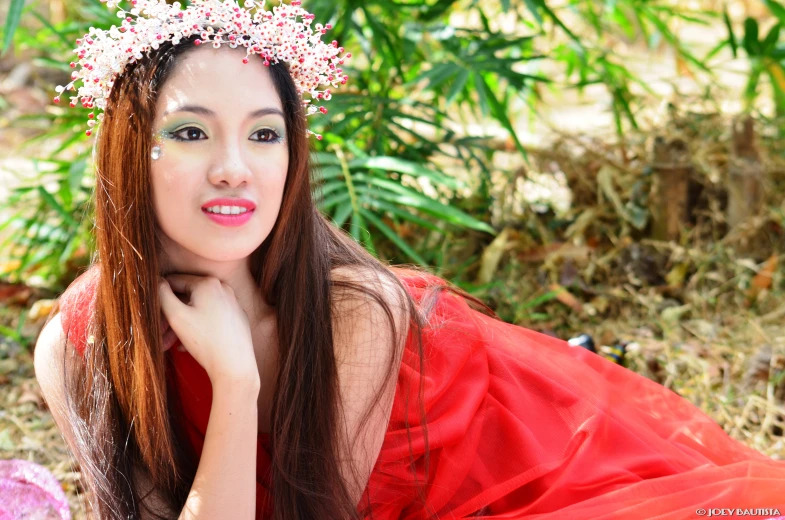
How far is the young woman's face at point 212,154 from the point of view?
1477mm

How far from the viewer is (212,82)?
1.48m

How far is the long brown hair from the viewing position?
5.01 ft

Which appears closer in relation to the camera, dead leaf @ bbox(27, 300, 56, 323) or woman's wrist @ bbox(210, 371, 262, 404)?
woman's wrist @ bbox(210, 371, 262, 404)

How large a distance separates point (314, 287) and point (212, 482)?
1.29 feet

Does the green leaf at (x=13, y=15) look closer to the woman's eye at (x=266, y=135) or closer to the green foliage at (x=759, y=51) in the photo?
the woman's eye at (x=266, y=135)

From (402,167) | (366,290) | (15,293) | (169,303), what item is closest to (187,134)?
(169,303)

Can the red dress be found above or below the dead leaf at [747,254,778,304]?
below

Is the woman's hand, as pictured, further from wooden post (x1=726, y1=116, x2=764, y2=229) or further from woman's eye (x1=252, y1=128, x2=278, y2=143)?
wooden post (x1=726, y1=116, x2=764, y2=229)

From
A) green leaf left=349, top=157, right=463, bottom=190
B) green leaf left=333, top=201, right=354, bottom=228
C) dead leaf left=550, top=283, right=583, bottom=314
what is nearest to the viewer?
green leaf left=333, top=201, right=354, bottom=228

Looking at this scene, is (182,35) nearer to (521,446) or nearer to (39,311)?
(521,446)

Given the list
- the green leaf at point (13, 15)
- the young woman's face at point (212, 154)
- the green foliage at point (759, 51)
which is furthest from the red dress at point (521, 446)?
the green foliage at point (759, 51)

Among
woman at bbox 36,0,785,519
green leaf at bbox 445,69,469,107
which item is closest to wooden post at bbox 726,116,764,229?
green leaf at bbox 445,69,469,107

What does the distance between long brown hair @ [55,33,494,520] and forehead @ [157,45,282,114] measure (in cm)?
2

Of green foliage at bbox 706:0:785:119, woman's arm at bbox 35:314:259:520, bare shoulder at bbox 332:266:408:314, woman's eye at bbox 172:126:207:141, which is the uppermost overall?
green foliage at bbox 706:0:785:119
